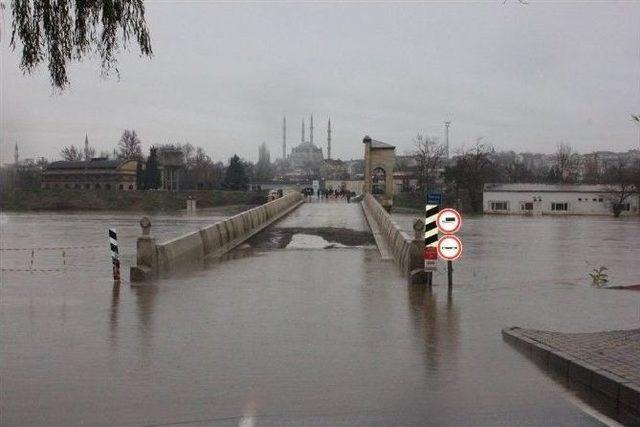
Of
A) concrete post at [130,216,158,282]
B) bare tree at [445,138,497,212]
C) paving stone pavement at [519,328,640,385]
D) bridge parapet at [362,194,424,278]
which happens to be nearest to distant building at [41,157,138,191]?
bare tree at [445,138,497,212]

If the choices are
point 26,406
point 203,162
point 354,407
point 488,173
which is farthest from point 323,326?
point 203,162

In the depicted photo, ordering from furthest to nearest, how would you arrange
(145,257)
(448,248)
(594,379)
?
1. (145,257)
2. (448,248)
3. (594,379)

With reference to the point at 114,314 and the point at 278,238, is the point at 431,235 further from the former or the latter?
the point at 278,238

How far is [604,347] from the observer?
9.98 m

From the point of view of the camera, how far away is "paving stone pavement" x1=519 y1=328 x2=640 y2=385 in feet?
28.4

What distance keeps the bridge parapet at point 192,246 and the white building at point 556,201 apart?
209 feet

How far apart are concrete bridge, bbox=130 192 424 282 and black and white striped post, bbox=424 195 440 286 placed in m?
0.58

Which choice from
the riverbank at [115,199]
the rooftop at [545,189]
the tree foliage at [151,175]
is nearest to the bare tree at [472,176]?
the rooftop at [545,189]

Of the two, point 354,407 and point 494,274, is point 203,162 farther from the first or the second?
point 354,407

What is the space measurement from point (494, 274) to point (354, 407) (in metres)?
13.8

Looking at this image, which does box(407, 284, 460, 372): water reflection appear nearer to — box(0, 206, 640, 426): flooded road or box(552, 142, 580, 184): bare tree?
box(0, 206, 640, 426): flooded road

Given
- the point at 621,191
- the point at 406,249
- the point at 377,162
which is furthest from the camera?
the point at 621,191

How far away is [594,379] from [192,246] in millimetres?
16608

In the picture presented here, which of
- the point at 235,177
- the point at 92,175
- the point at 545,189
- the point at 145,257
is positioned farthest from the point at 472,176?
the point at 145,257
